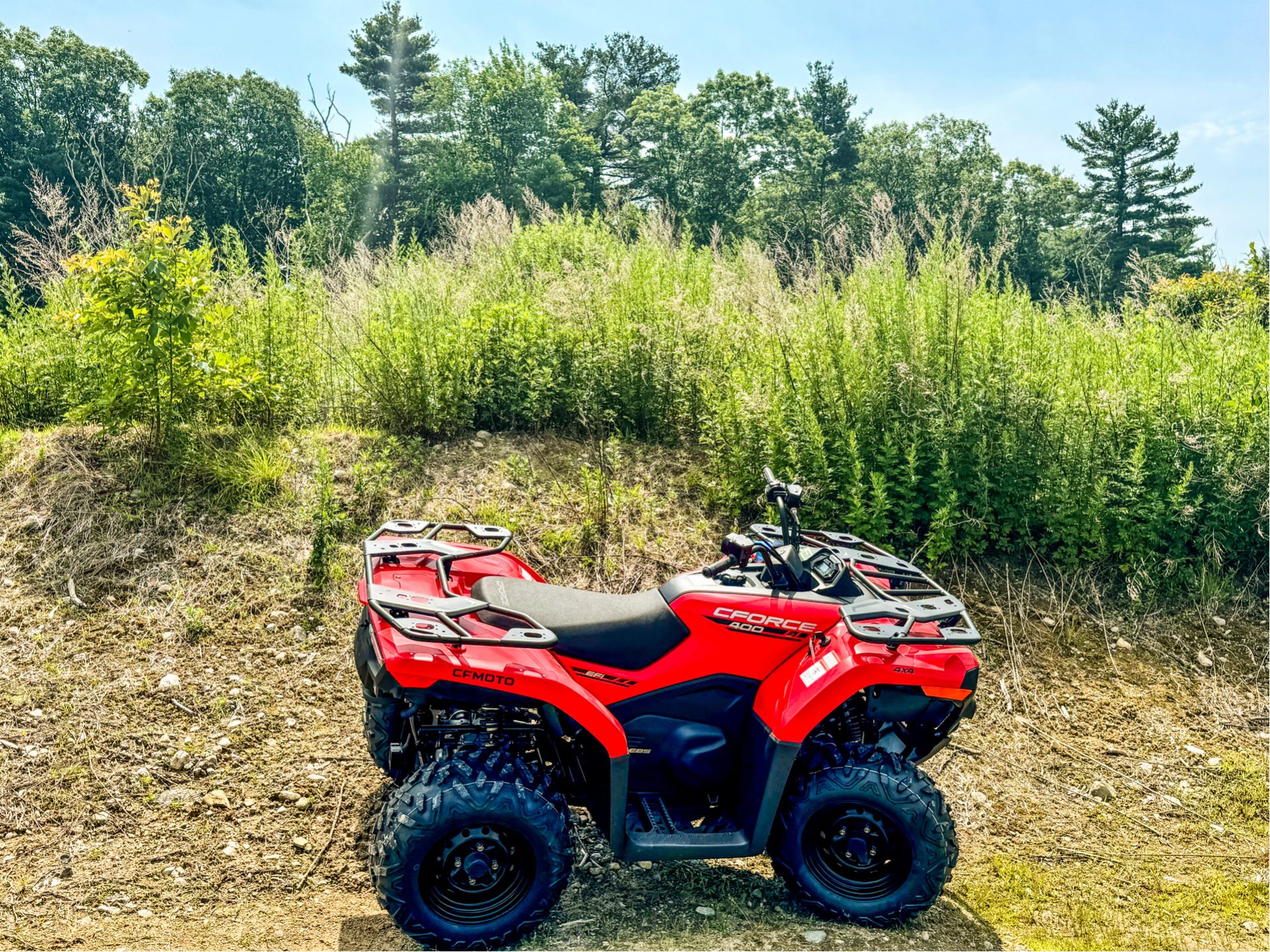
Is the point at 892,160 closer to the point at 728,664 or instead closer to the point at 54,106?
the point at 54,106

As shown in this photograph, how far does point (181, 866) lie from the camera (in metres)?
3.47

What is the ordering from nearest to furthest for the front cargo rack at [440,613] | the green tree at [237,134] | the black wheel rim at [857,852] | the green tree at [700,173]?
the front cargo rack at [440,613]
the black wheel rim at [857,852]
the green tree at [237,134]
the green tree at [700,173]

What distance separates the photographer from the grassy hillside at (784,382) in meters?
5.57

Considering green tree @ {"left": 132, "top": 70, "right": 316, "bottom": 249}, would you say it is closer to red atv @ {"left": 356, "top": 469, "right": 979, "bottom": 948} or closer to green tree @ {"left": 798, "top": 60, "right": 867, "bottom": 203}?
green tree @ {"left": 798, "top": 60, "right": 867, "bottom": 203}

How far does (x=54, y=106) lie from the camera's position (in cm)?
2912

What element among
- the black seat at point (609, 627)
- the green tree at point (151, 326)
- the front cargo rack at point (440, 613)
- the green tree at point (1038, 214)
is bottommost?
the black seat at point (609, 627)

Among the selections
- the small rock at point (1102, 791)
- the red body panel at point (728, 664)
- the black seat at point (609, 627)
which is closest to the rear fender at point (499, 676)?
the red body panel at point (728, 664)

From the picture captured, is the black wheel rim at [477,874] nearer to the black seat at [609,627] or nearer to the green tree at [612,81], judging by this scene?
the black seat at [609,627]

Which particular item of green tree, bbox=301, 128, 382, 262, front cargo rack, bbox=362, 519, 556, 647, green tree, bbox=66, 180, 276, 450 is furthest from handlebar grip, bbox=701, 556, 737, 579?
green tree, bbox=301, 128, 382, 262

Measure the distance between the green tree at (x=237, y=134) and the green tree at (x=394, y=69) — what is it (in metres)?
2.82

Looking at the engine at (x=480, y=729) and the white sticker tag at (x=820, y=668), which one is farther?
the engine at (x=480, y=729)

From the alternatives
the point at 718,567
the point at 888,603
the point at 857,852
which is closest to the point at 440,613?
the point at 718,567

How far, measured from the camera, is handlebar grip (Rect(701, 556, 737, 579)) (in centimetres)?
323

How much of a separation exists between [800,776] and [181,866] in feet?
7.43
